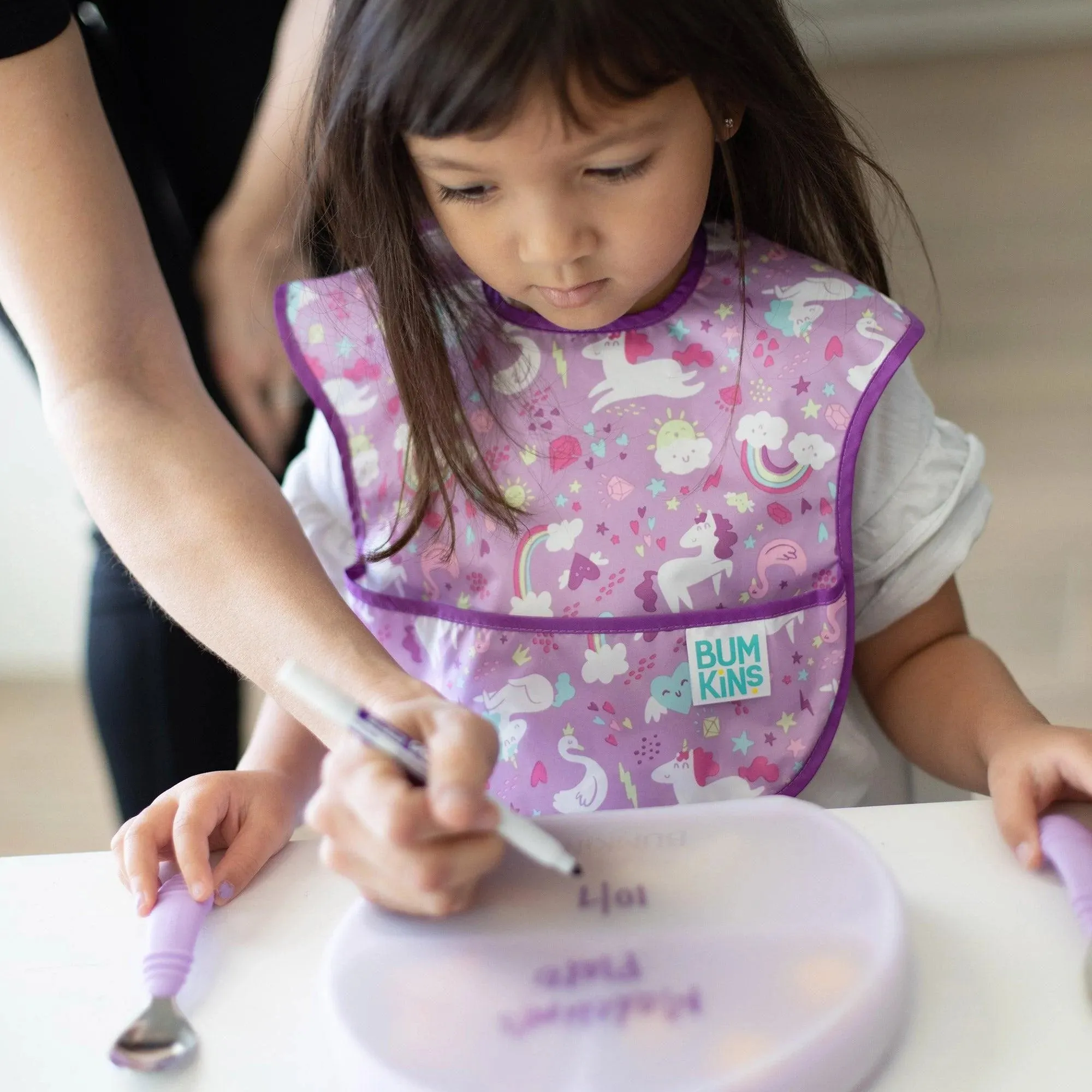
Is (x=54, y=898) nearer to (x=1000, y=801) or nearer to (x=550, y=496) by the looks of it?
(x=550, y=496)

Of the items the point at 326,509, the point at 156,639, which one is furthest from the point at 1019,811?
the point at 156,639

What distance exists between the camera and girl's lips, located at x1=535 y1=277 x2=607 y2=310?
84 centimetres

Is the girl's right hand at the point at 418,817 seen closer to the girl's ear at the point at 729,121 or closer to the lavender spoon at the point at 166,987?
the lavender spoon at the point at 166,987

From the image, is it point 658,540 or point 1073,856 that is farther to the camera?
point 658,540

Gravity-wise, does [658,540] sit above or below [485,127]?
below

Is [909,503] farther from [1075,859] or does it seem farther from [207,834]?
[207,834]

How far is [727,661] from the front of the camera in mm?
910

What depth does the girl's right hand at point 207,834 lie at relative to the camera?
69cm

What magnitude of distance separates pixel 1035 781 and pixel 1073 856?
76mm

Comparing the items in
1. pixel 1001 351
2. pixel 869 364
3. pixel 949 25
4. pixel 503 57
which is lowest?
pixel 1001 351

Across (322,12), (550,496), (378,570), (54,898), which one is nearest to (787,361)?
(550,496)

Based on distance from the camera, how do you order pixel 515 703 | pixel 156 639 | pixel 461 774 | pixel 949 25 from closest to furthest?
pixel 461 774, pixel 515 703, pixel 156 639, pixel 949 25

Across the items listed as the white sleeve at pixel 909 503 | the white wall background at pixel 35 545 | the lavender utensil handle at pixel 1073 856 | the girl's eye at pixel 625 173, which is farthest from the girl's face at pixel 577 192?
the white wall background at pixel 35 545

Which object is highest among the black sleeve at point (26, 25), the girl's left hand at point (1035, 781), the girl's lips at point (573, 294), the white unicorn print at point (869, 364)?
the black sleeve at point (26, 25)
